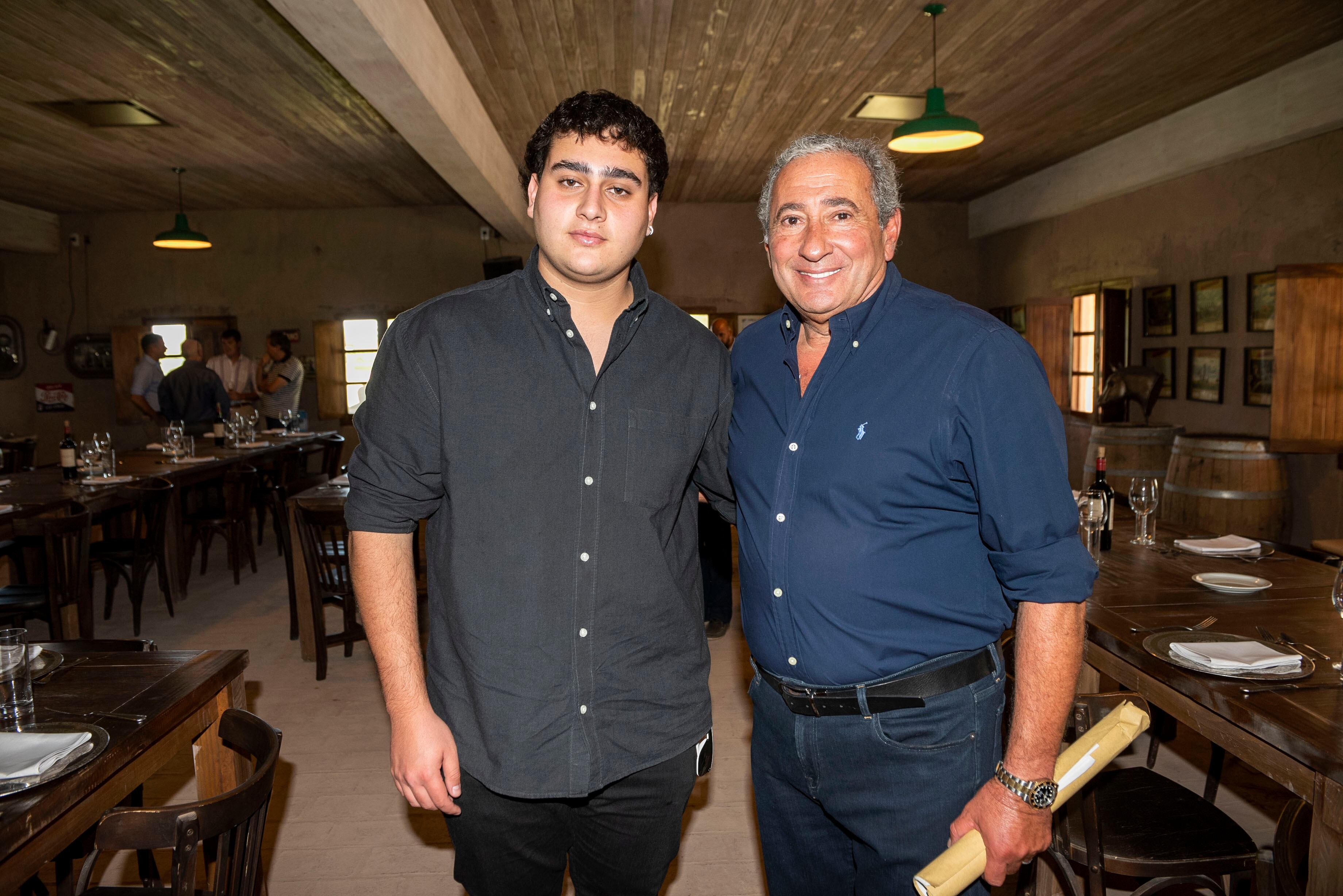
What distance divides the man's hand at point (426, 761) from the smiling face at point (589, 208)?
801 mm

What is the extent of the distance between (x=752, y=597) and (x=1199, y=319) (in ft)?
23.6

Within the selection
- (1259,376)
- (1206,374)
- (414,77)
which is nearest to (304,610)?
(414,77)

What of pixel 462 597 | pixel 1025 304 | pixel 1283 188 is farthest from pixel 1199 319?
pixel 462 597

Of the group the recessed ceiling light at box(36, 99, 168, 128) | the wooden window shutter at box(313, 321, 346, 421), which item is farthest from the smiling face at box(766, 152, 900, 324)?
the wooden window shutter at box(313, 321, 346, 421)

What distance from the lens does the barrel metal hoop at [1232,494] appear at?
4.88 meters

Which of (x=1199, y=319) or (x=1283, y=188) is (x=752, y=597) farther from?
(x=1199, y=319)

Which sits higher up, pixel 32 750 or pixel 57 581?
pixel 32 750

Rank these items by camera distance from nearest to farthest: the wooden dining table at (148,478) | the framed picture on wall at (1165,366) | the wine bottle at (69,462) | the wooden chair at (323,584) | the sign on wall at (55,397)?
1. the wooden chair at (323,584)
2. the wooden dining table at (148,478)
3. the wine bottle at (69,462)
4. the framed picture on wall at (1165,366)
5. the sign on wall at (55,397)

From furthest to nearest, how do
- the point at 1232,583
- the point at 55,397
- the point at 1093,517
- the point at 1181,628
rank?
1. the point at 55,397
2. the point at 1093,517
3. the point at 1232,583
4. the point at 1181,628

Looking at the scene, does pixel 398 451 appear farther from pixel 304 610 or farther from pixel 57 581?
pixel 57 581

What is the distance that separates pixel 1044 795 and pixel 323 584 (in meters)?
3.82

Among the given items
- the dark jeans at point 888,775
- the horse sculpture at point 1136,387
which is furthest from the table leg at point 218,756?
the horse sculpture at point 1136,387

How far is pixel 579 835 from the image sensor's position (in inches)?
62.6

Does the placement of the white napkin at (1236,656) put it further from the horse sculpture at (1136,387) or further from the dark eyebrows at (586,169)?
the horse sculpture at (1136,387)
